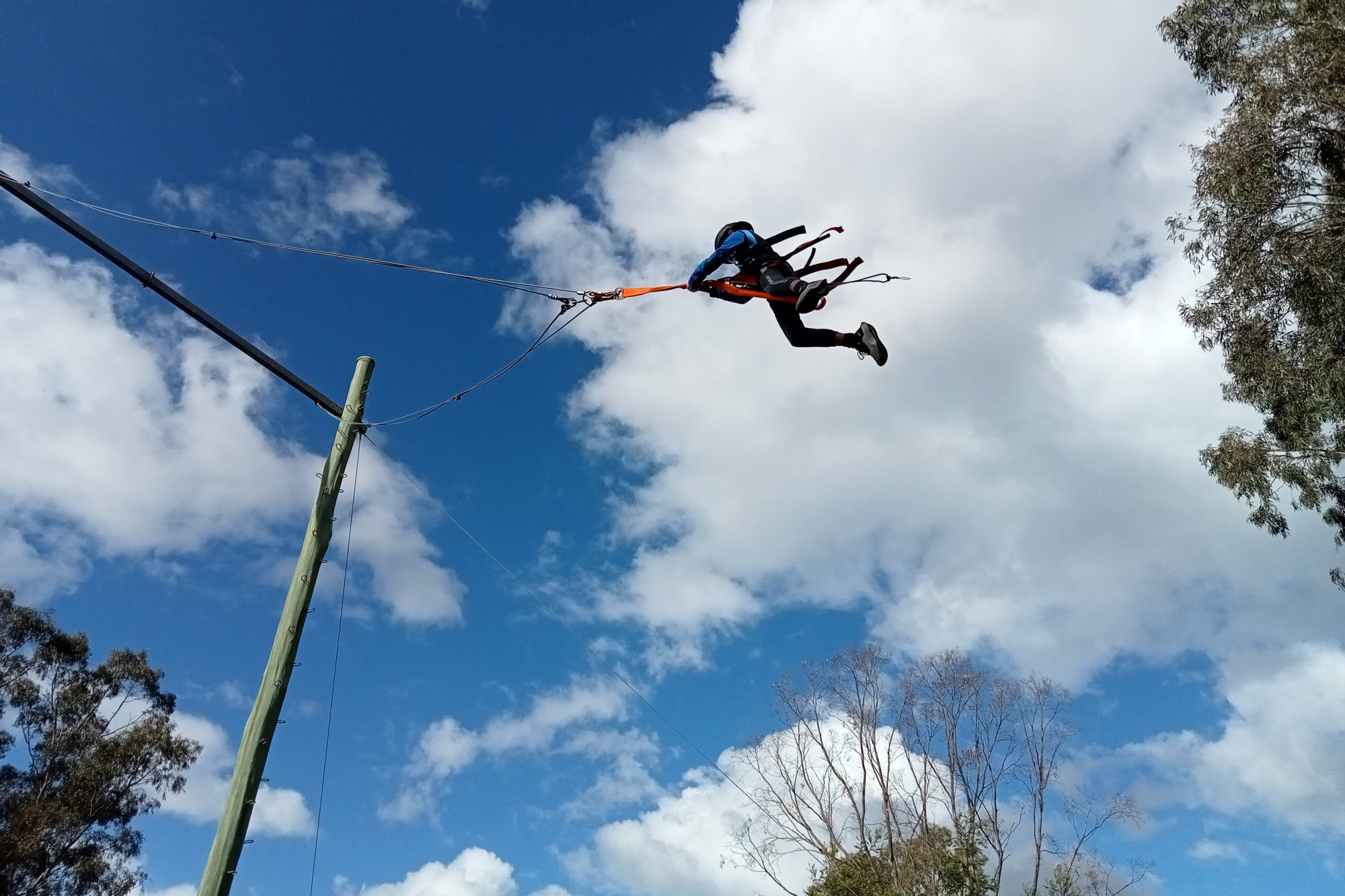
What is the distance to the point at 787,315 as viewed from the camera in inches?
241

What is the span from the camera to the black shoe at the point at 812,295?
18.6 ft

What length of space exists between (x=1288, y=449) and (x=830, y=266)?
10.6 m

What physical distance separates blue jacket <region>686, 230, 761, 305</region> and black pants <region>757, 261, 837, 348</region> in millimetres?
167

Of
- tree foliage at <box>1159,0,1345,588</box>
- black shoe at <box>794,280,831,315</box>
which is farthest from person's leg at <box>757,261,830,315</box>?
tree foliage at <box>1159,0,1345,588</box>

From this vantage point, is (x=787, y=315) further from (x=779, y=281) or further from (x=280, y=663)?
(x=280, y=663)

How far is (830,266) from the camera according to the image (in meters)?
6.02

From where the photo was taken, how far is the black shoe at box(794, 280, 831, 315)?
566 centimetres

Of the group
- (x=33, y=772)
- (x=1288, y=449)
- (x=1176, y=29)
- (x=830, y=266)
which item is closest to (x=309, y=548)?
(x=830, y=266)

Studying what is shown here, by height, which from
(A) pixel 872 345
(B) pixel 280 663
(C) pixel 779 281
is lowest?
(B) pixel 280 663

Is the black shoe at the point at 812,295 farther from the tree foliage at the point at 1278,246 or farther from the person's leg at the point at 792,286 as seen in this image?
the tree foliage at the point at 1278,246

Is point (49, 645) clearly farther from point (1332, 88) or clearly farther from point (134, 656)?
point (1332, 88)

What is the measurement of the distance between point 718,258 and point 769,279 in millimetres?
370

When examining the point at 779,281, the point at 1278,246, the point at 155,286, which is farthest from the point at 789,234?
the point at 1278,246

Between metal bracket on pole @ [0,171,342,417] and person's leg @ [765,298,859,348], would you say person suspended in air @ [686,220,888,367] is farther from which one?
metal bracket on pole @ [0,171,342,417]
